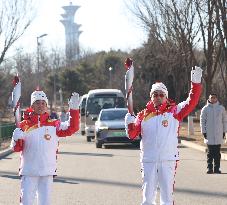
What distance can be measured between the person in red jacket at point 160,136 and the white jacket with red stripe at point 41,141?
82 cm

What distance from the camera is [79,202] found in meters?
11.2

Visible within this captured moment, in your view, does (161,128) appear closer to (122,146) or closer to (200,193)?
(200,193)

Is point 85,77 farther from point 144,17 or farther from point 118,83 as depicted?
point 144,17

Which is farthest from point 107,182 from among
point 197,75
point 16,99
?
point 197,75

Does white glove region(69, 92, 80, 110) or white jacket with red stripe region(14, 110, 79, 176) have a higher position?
white glove region(69, 92, 80, 110)

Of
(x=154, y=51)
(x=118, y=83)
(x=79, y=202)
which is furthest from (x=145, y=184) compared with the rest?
(x=118, y=83)

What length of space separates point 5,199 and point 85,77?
70.0m

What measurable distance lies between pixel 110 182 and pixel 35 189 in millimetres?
6289

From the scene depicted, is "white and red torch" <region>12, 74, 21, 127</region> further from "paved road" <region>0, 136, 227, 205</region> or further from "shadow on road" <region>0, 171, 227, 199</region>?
"shadow on road" <region>0, 171, 227, 199</region>

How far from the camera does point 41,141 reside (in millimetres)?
7961

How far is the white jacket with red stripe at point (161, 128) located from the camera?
26.7 ft

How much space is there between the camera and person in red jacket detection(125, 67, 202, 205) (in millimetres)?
8094

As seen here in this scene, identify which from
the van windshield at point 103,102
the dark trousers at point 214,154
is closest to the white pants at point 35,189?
the dark trousers at point 214,154

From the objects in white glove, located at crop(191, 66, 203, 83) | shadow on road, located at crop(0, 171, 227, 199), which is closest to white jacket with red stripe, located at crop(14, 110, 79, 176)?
white glove, located at crop(191, 66, 203, 83)
